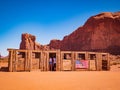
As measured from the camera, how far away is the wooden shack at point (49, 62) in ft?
83.9

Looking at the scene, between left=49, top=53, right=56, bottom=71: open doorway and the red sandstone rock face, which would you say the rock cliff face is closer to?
the red sandstone rock face

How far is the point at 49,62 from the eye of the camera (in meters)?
27.6

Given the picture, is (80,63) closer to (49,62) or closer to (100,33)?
(49,62)

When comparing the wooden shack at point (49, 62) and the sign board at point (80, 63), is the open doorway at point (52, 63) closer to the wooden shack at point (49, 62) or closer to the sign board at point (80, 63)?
the wooden shack at point (49, 62)

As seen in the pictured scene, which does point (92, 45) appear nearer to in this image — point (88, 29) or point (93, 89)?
point (88, 29)

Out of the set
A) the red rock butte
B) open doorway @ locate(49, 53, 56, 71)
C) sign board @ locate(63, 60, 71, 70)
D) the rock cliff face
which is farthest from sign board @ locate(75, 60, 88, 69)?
the rock cliff face

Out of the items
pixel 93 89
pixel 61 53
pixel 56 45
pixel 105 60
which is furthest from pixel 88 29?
pixel 93 89

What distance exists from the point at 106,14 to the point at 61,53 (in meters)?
49.4

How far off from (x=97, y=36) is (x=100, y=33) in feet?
5.83

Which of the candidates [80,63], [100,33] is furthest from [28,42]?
[80,63]

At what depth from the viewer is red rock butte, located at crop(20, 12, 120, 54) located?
67375 millimetres

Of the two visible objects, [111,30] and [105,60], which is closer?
[105,60]

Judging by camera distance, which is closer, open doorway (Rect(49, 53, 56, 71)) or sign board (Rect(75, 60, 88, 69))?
open doorway (Rect(49, 53, 56, 71))

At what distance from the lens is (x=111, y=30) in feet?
227
